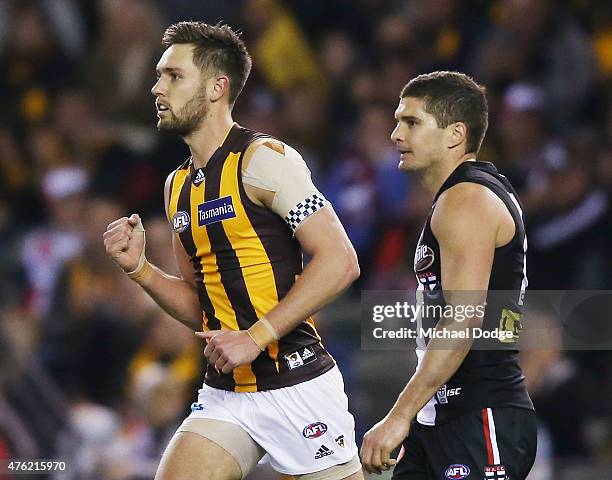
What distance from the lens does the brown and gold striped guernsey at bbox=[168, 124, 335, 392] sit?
18.1ft

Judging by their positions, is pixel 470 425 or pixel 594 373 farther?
pixel 594 373

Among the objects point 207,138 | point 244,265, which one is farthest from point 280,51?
A: point 244,265

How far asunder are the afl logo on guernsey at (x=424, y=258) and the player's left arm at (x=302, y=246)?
289mm

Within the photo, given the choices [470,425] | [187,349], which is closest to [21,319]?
[187,349]

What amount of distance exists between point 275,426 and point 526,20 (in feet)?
17.3

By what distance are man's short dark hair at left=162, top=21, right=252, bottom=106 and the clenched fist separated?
71cm

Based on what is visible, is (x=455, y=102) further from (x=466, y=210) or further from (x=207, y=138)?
(x=207, y=138)

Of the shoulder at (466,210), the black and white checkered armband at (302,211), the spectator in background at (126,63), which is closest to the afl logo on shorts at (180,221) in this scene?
the black and white checkered armband at (302,211)

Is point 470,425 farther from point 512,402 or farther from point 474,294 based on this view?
point 474,294

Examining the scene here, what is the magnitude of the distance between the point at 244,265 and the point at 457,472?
1.27m

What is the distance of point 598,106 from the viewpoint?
9.59m

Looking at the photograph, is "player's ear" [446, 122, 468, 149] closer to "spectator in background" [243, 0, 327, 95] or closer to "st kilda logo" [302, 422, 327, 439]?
"st kilda logo" [302, 422, 327, 439]

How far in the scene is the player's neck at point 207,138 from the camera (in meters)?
5.71

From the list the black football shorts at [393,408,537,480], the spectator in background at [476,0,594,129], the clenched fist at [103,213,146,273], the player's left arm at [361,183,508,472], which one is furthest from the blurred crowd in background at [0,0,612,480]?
the player's left arm at [361,183,508,472]
